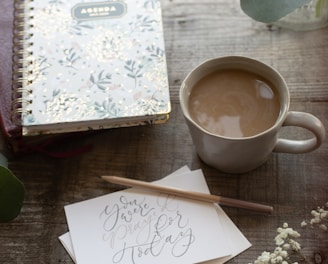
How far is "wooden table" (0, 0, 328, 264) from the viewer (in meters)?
0.77

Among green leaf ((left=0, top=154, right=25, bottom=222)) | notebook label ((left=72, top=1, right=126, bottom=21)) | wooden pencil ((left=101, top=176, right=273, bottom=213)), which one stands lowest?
wooden pencil ((left=101, top=176, right=273, bottom=213))

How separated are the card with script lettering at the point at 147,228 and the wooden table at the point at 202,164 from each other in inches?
0.8

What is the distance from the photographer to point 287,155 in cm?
82

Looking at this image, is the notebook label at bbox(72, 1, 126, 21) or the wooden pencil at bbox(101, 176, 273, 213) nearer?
the wooden pencil at bbox(101, 176, 273, 213)

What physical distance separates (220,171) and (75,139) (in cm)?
22

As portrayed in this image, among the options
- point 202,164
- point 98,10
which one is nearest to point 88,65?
point 98,10

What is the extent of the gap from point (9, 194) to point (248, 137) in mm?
301

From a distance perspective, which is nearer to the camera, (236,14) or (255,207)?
(255,207)

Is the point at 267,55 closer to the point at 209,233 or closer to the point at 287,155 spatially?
the point at 287,155

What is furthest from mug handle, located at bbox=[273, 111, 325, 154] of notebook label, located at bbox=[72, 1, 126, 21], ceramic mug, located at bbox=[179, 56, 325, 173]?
notebook label, located at bbox=[72, 1, 126, 21]

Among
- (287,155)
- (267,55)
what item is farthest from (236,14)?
(287,155)

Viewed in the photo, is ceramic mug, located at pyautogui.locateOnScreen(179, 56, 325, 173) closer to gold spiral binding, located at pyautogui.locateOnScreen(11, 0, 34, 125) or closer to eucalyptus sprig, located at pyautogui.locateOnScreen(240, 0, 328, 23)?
eucalyptus sprig, located at pyautogui.locateOnScreen(240, 0, 328, 23)

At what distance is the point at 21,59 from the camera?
2.83 ft

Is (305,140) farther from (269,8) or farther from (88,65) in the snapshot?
(88,65)
